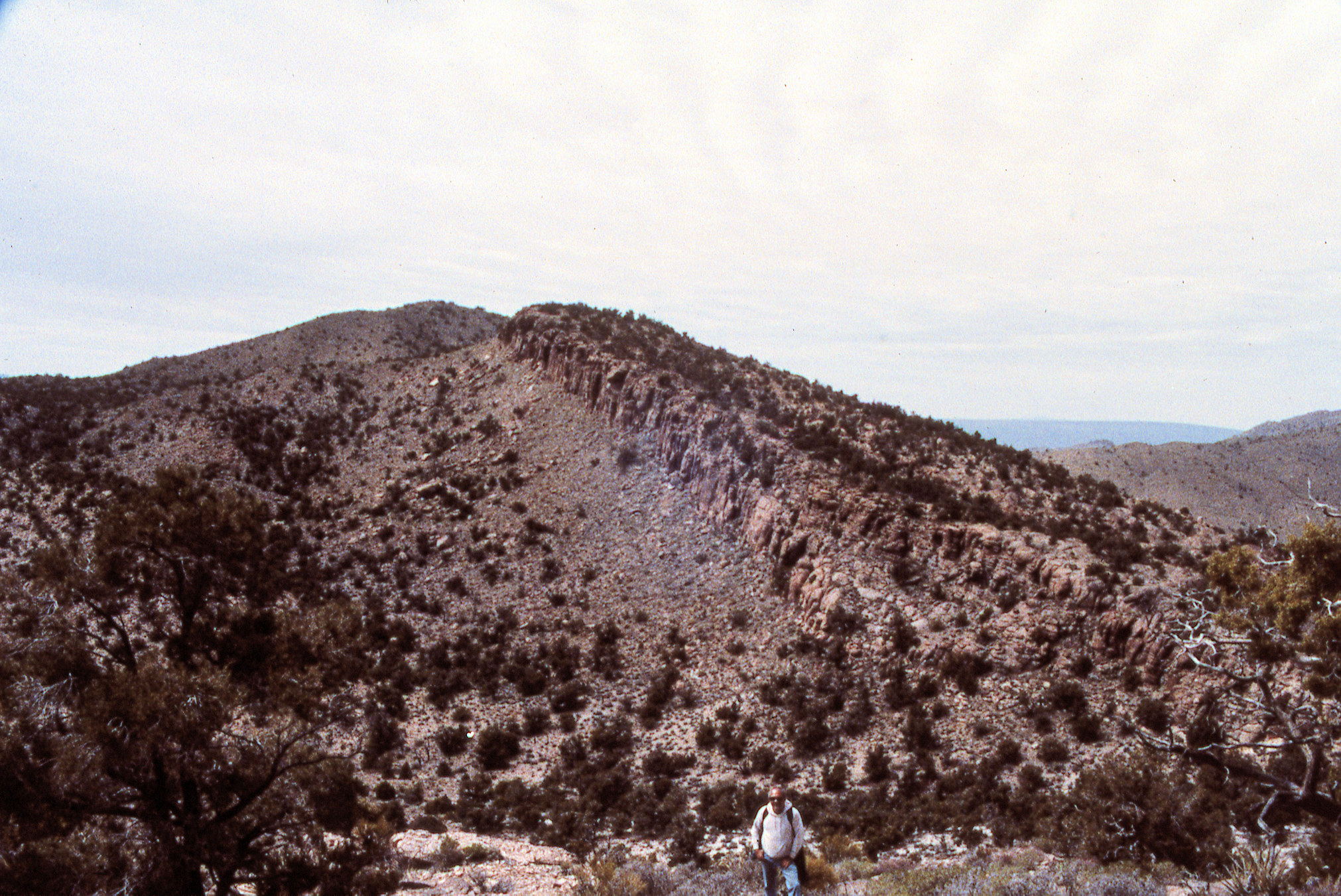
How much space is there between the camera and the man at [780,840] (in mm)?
8320

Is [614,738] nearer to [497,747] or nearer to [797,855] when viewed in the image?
[497,747]

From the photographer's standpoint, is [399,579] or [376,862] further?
[399,579]

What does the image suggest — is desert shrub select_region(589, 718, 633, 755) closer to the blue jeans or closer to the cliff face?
the cliff face

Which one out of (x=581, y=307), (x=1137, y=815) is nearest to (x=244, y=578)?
(x=1137, y=815)

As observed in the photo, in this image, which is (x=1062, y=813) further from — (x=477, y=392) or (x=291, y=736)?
(x=477, y=392)

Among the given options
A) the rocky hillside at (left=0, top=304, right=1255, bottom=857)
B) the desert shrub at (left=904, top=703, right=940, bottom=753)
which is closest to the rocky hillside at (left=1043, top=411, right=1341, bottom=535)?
the rocky hillside at (left=0, top=304, right=1255, bottom=857)

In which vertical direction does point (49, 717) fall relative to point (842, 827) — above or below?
above

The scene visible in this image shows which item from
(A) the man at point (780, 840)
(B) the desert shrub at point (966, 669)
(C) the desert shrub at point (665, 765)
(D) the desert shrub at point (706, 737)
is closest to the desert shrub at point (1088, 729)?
(B) the desert shrub at point (966, 669)

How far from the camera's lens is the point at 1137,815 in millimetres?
11078

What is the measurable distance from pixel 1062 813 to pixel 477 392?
111 ft

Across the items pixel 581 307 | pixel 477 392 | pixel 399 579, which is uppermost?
pixel 581 307

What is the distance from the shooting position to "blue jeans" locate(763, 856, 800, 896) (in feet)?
26.9

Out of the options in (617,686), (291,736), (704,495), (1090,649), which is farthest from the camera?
(704,495)

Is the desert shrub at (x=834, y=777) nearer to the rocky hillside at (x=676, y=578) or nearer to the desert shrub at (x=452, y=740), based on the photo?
the rocky hillside at (x=676, y=578)
